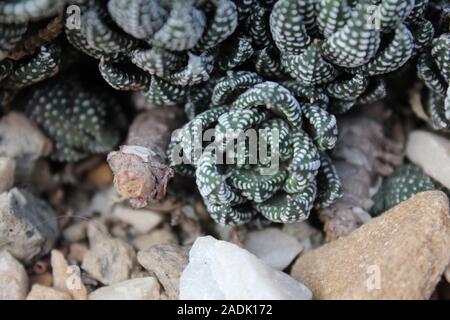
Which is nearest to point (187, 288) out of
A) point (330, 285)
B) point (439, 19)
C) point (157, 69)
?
point (330, 285)

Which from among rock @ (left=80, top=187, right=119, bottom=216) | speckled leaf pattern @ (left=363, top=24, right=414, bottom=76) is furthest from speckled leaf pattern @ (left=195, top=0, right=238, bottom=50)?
rock @ (left=80, top=187, right=119, bottom=216)

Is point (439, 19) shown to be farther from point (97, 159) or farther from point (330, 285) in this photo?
point (97, 159)

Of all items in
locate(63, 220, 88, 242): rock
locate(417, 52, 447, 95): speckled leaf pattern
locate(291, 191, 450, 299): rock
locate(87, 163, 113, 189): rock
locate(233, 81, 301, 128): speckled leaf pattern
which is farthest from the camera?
locate(87, 163, 113, 189): rock

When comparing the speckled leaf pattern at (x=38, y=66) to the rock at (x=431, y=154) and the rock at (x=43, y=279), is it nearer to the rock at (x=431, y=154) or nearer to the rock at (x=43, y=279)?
the rock at (x=43, y=279)

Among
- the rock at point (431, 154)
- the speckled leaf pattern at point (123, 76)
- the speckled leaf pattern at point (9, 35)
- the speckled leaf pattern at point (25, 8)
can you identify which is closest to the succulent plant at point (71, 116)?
the speckled leaf pattern at point (123, 76)

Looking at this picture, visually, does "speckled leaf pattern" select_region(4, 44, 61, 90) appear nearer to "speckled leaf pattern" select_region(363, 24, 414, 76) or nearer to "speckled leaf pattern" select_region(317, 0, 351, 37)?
"speckled leaf pattern" select_region(317, 0, 351, 37)
